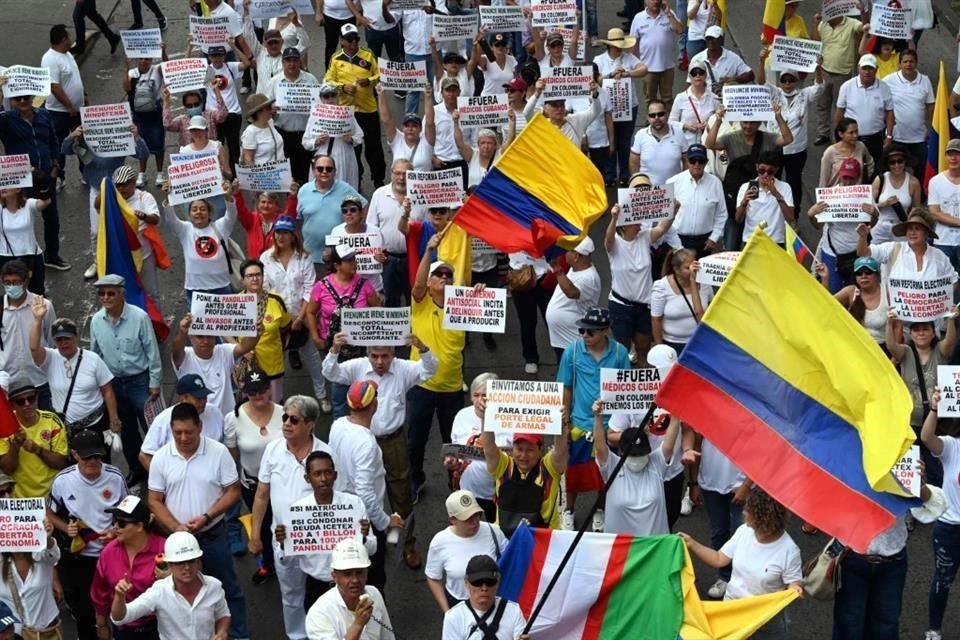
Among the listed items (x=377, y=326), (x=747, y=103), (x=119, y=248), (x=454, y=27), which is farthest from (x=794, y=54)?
(x=119, y=248)

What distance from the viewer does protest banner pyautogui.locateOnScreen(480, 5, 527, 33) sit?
1872 cm

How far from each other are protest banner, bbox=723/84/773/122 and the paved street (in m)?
2.08

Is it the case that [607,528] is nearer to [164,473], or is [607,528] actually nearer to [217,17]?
[164,473]

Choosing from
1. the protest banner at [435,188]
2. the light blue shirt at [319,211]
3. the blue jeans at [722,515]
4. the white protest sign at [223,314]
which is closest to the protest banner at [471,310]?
the white protest sign at [223,314]

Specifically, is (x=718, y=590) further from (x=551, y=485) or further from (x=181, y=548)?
(x=181, y=548)

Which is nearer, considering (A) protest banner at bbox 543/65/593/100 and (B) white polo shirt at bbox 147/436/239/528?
(B) white polo shirt at bbox 147/436/239/528

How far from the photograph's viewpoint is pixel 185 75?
17.3 metres

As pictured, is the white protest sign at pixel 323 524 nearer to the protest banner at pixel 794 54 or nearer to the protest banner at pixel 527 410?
the protest banner at pixel 527 410

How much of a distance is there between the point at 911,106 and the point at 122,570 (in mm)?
10095

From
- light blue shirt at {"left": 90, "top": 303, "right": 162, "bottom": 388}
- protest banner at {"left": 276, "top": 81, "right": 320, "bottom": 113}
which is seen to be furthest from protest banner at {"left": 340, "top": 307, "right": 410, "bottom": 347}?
protest banner at {"left": 276, "top": 81, "right": 320, "bottom": 113}

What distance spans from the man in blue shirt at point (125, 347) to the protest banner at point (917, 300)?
5642 millimetres

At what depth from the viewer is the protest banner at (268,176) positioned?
15.8 meters

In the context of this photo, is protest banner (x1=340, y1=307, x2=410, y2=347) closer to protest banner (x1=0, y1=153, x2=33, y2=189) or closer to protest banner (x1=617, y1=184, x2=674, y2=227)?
protest banner (x1=617, y1=184, x2=674, y2=227)

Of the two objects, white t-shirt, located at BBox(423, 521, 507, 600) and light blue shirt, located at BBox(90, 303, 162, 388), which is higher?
light blue shirt, located at BBox(90, 303, 162, 388)
